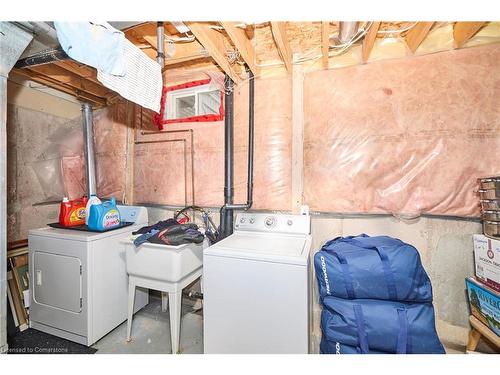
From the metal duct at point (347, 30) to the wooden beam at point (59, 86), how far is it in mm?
2656

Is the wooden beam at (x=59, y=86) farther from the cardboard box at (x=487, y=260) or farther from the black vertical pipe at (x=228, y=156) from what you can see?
the cardboard box at (x=487, y=260)

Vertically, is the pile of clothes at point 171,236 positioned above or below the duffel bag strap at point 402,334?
above

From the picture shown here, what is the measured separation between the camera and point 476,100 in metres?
1.55

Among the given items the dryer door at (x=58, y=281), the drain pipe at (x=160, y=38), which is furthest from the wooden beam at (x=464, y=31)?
the dryer door at (x=58, y=281)

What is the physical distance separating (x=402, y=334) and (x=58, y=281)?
245cm

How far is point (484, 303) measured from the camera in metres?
1.43

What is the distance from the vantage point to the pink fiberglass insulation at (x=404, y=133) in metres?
1.55

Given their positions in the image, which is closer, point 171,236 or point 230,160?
point 171,236

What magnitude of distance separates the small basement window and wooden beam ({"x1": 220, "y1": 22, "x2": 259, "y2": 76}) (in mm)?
426

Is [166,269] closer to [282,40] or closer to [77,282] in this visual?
[77,282]

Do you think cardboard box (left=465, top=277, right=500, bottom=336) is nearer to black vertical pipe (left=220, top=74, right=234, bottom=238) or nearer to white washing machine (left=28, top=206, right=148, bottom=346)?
black vertical pipe (left=220, top=74, right=234, bottom=238)

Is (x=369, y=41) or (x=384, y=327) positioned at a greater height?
(x=369, y=41)

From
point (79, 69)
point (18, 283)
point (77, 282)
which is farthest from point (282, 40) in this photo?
point (18, 283)
